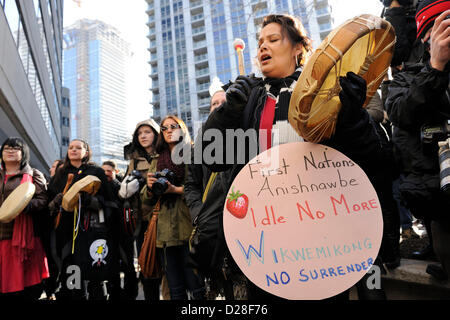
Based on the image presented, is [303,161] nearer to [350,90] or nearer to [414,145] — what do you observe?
[350,90]

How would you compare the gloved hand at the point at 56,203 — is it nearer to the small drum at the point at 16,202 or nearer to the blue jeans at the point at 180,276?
the small drum at the point at 16,202

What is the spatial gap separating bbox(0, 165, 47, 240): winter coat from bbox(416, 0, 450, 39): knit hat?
3.34 metres

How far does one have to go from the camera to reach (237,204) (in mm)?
950

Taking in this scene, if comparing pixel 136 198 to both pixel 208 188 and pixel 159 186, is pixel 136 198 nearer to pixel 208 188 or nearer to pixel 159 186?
pixel 159 186

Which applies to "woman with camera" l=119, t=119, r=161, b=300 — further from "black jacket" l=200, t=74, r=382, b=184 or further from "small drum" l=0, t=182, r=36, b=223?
"black jacket" l=200, t=74, r=382, b=184

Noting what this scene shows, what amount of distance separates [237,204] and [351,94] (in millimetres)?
503

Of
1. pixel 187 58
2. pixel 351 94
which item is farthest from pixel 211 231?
pixel 187 58

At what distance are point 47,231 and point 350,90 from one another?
10.8 ft

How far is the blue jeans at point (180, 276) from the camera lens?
2.15 meters

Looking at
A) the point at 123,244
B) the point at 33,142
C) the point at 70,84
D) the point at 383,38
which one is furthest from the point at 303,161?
the point at 70,84

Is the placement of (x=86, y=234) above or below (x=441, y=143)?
below

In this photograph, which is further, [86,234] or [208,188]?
[86,234]

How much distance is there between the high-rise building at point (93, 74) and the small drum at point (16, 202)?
223ft
